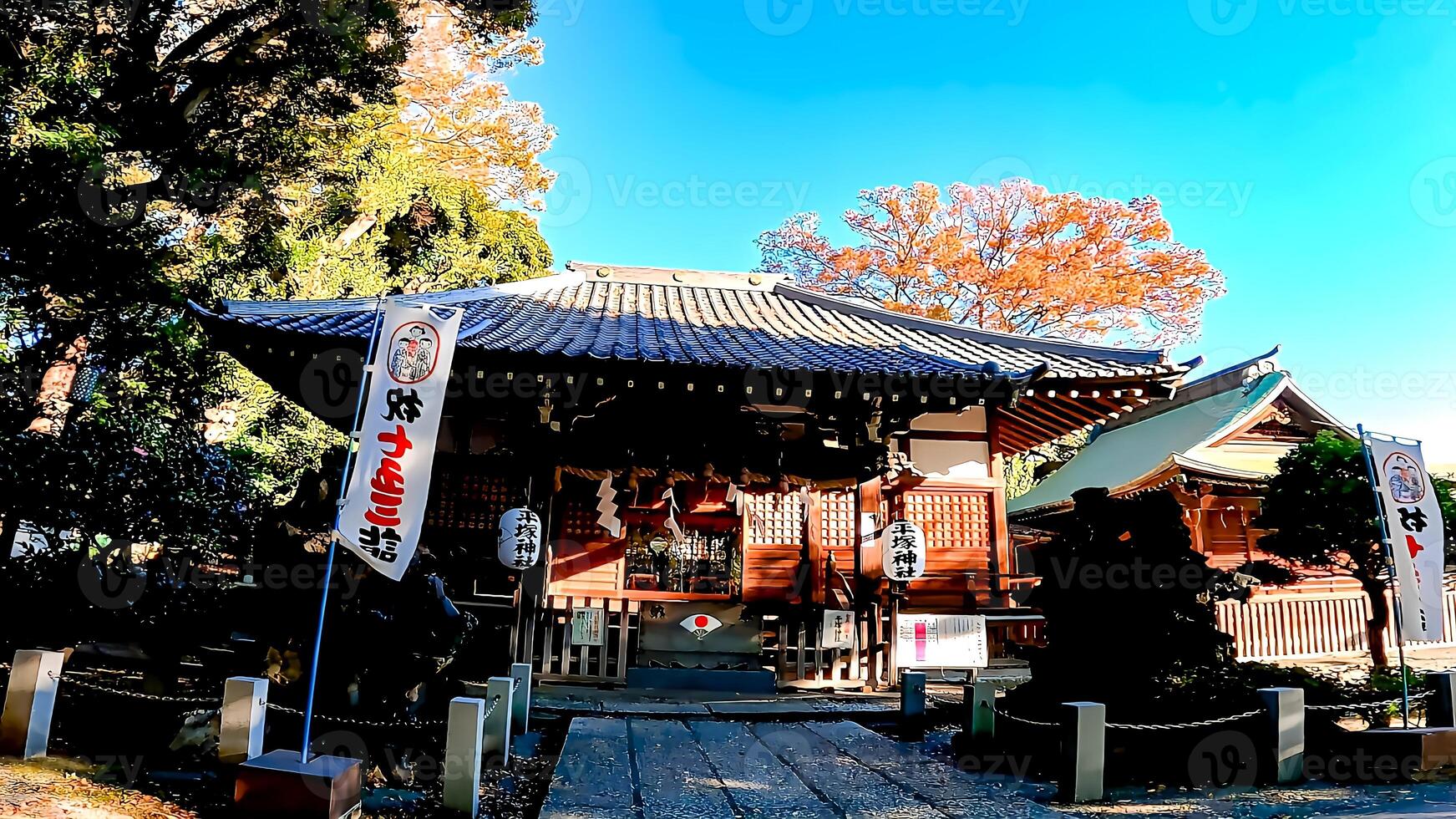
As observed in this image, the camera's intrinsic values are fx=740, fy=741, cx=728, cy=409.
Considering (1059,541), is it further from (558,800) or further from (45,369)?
(45,369)

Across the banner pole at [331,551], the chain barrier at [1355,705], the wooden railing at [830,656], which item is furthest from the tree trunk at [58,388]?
the chain barrier at [1355,705]

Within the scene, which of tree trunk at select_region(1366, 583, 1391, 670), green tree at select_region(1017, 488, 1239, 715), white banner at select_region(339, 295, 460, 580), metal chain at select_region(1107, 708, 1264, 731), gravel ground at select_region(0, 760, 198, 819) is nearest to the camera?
gravel ground at select_region(0, 760, 198, 819)

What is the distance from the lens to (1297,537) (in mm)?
10398

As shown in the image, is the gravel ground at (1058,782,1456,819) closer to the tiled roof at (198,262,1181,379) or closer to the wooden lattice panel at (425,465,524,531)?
the tiled roof at (198,262,1181,379)

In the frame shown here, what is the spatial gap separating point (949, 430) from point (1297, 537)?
5238mm

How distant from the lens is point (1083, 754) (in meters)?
4.56

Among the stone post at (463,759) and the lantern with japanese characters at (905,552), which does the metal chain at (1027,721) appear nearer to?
the lantern with japanese characters at (905,552)

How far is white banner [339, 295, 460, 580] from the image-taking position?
13.6 feet

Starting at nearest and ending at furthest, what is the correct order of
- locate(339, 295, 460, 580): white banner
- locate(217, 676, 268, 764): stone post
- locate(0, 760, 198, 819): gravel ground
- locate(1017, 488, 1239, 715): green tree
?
locate(0, 760, 198, 819): gravel ground < locate(217, 676, 268, 764): stone post < locate(339, 295, 460, 580): white banner < locate(1017, 488, 1239, 715): green tree

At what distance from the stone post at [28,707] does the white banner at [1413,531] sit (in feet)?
32.6

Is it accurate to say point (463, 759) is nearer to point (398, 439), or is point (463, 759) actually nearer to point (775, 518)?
point (398, 439)

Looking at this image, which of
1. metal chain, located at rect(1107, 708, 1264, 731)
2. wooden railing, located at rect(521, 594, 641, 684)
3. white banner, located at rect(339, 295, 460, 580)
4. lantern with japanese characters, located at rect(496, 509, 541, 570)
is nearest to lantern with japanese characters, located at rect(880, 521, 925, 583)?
wooden railing, located at rect(521, 594, 641, 684)

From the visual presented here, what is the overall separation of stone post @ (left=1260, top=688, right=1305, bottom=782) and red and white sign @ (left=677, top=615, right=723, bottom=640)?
6682 mm

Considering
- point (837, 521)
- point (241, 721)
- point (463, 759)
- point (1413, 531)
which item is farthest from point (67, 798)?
point (1413, 531)
